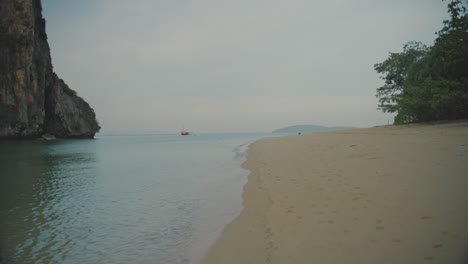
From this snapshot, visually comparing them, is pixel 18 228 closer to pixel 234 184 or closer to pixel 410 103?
pixel 234 184

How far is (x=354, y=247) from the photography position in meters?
3.72

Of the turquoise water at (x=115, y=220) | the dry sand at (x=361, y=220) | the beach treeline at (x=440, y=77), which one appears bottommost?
the turquoise water at (x=115, y=220)

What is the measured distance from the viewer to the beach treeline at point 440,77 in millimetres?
18453

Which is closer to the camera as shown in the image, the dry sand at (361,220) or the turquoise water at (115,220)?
the dry sand at (361,220)

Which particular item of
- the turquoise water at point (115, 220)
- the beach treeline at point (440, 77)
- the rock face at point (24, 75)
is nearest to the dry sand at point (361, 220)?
the turquoise water at point (115, 220)

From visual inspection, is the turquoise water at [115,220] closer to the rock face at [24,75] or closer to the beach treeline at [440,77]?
the beach treeline at [440,77]

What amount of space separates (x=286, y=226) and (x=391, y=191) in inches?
124

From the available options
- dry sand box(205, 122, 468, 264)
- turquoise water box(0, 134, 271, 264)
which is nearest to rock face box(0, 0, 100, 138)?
turquoise water box(0, 134, 271, 264)

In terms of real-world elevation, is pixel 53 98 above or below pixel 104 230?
above

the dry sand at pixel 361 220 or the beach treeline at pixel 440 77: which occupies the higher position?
the beach treeline at pixel 440 77

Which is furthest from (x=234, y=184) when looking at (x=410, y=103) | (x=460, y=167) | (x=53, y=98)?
(x=53, y=98)

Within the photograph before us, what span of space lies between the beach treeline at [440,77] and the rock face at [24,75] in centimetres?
6521

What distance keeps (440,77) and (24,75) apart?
7038 cm

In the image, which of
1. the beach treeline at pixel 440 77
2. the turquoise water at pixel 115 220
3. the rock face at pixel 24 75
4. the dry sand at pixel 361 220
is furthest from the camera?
the rock face at pixel 24 75
